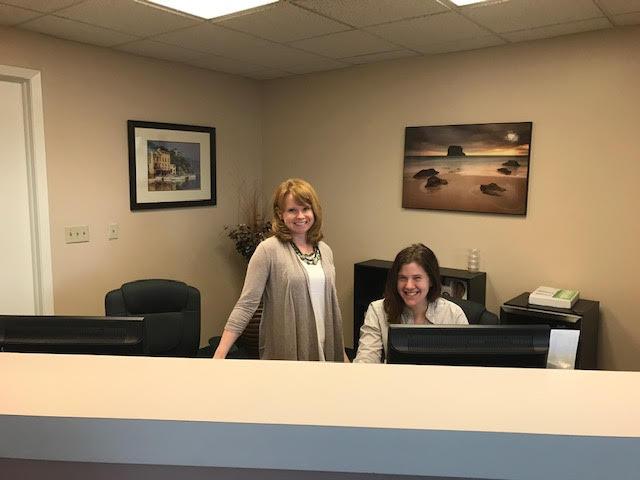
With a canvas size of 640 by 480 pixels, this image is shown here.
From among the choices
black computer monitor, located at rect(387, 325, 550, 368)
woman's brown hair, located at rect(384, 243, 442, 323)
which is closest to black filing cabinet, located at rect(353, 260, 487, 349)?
woman's brown hair, located at rect(384, 243, 442, 323)

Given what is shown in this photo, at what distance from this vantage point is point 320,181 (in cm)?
427

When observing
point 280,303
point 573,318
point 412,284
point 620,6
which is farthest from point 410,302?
point 620,6

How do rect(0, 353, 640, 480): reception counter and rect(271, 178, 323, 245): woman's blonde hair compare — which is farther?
rect(271, 178, 323, 245): woman's blonde hair

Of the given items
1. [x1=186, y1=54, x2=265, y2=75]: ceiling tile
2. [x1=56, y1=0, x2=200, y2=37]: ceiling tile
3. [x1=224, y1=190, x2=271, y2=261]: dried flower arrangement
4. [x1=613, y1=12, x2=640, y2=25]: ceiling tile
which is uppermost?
[x1=613, y1=12, x2=640, y2=25]: ceiling tile

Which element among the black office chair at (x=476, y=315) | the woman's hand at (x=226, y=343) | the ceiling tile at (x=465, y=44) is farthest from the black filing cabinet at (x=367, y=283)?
the woman's hand at (x=226, y=343)

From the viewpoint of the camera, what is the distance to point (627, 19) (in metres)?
2.75

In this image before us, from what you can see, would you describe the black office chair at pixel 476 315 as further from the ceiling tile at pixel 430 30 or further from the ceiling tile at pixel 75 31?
the ceiling tile at pixel 75 31

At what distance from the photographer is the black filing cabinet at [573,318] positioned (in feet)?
9.47

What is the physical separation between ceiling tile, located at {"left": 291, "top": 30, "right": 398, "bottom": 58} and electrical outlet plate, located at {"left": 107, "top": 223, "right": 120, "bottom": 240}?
1662mm

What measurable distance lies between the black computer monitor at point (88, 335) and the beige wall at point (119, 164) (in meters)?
2.16

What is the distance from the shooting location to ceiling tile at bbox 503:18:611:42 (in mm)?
2820

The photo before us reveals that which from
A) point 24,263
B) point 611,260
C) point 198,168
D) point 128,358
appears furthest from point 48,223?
point 611,260

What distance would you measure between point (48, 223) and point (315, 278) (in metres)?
1.94

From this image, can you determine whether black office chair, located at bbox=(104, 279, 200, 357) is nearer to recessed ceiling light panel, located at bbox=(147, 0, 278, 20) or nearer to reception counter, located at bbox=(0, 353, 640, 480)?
recessed ceiling light panel, located at bbox=(147, 0, 278, 20)
